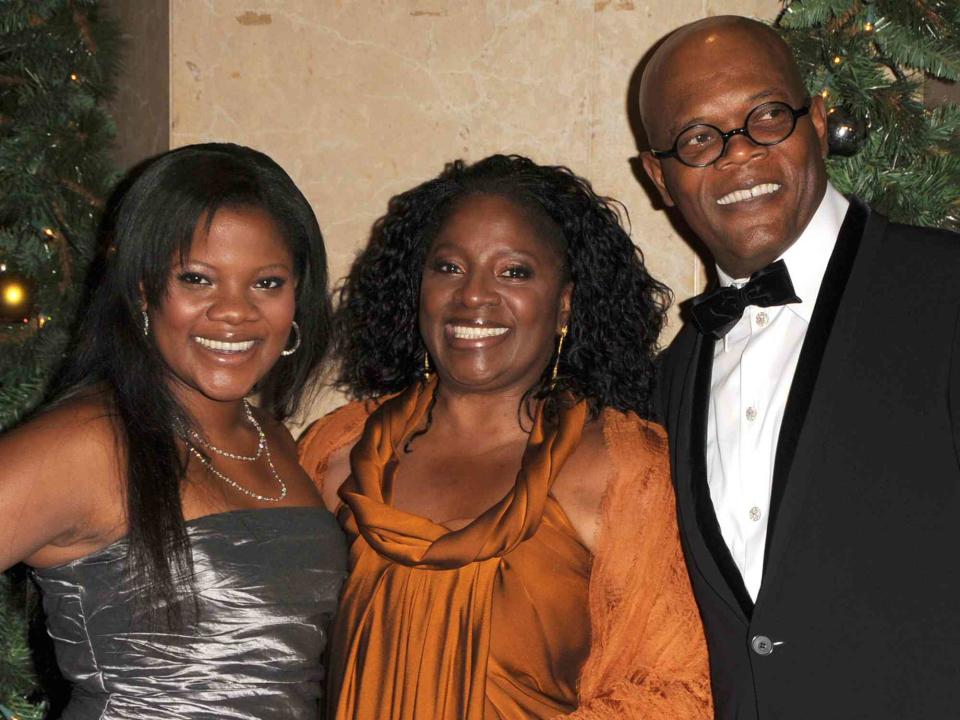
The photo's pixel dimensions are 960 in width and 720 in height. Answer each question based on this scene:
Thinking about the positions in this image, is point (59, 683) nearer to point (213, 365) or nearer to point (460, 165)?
point (213, 365)

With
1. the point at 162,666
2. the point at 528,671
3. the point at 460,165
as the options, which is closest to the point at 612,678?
the point at 528,671

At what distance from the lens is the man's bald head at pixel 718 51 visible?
2.17 meters

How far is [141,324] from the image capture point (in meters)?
2.11

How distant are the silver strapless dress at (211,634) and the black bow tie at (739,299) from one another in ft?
2.97

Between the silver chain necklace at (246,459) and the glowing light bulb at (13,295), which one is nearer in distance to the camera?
the silver chain necklace at (246,459)

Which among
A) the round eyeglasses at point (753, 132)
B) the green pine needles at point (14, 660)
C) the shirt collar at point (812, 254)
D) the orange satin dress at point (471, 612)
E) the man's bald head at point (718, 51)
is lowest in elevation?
the green pine needles at point (14, 660)

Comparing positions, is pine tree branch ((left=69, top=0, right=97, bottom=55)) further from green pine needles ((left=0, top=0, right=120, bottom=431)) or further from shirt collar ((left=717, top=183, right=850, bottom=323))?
shirt collar ((left=717, top=183, right=850, bottom=323))

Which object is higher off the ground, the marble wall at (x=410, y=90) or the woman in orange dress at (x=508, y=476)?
the marble wall at (x=410, y=90)

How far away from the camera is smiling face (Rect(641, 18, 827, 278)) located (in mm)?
2102

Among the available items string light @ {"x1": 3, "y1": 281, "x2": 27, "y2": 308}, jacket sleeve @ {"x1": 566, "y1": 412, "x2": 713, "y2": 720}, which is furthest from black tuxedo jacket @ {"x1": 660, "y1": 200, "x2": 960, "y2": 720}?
string light @ {"x1": 3, "y1": 281, "x2": 27, "y2": 308}

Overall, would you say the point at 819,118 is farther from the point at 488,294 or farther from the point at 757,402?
the point at 488,294

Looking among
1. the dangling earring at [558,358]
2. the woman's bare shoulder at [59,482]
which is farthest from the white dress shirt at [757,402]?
the woman's bare shoulder at [59,482]

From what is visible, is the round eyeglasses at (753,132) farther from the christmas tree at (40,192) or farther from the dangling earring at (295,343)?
the christmas tree at (40,192)

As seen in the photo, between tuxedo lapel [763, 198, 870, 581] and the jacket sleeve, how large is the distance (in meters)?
0.30
